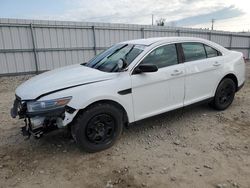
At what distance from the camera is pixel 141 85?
3.57 m

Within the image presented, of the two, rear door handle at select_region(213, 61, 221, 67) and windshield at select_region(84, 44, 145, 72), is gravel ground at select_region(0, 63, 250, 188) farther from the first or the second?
windshield at select_region(84, 44, 145, 72)

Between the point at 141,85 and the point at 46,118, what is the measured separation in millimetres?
1518

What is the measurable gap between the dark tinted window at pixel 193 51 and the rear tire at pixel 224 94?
32.4 inches

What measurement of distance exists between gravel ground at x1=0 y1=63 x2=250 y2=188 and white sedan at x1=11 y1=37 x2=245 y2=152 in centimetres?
40

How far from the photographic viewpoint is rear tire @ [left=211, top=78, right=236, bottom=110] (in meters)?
4.74

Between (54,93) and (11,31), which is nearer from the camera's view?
(54,93)

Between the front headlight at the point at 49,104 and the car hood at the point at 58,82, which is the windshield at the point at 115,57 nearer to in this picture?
the car hood at the point at 58,82

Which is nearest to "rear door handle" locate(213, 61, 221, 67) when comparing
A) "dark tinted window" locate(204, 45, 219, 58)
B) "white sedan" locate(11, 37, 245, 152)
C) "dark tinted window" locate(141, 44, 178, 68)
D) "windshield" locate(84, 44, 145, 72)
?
"white sedan" locate(11, 37, 245, 152)

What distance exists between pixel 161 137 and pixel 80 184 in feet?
5.54

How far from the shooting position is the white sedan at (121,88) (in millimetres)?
3070

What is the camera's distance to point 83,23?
11273 millimetres

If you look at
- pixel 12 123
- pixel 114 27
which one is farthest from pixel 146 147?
pixel 114 27

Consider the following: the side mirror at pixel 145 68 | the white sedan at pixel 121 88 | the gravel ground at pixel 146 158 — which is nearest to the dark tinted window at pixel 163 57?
the white sedan at pixel 121 88

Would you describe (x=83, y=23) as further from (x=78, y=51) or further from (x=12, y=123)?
(x=12, y=123)
